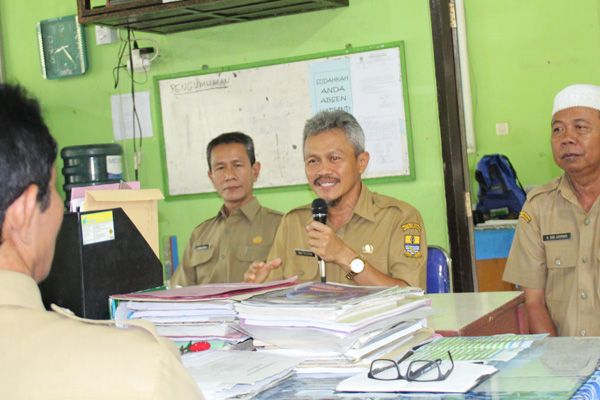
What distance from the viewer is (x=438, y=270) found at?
8.54 feet

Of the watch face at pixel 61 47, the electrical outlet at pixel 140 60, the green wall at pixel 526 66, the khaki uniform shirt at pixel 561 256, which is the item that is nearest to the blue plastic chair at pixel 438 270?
the khaki uniform shirt at pixel 561 256

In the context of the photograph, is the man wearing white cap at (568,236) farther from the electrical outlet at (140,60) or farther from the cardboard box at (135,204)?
the electrical outlet at (140,60)

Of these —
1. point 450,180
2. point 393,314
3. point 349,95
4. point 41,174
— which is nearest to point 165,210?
point 349,95

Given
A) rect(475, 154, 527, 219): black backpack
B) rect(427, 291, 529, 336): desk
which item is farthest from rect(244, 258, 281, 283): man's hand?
rect(475, 154, 527, 219): black backpack

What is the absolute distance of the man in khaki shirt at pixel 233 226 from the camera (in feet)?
10.8

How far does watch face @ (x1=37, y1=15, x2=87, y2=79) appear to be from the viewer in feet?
14.9

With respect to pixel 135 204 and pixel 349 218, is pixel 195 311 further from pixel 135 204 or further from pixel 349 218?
pixel 349 218

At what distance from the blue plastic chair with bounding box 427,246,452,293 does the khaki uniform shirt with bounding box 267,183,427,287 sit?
0.23 feet

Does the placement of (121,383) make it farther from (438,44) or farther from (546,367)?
(438,44)

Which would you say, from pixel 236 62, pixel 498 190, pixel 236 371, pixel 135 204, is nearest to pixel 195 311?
pixel 236 371

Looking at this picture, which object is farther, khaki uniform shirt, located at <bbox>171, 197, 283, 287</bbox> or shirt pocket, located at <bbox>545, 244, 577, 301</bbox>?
khaki uniform shirt, located at <bbox>171, 197, 283, 287</bbox>

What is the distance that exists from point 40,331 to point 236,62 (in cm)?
355

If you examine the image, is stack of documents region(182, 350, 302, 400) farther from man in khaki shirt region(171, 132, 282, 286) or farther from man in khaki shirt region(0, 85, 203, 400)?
man in khaki shirt region(171, 132, 282, 286)

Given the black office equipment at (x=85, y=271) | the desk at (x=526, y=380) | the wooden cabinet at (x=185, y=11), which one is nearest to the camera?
the desk at (x=526, y=380)
